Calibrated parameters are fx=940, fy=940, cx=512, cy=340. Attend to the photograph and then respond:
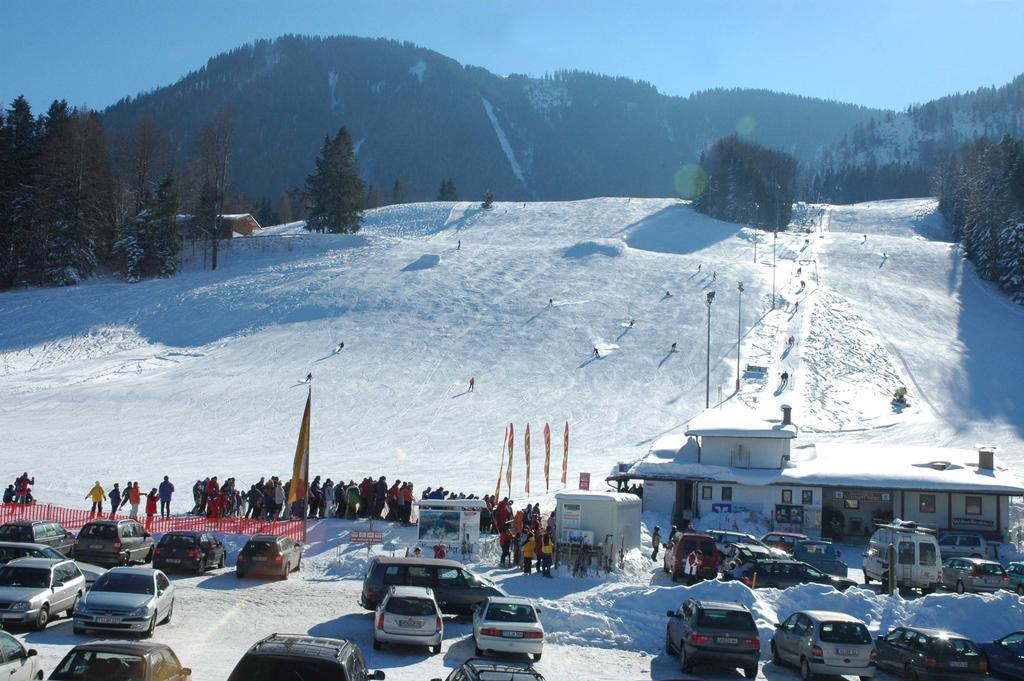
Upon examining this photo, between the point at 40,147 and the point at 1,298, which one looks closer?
the point at 1,298

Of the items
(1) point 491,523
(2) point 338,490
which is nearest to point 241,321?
(2) point 338,490

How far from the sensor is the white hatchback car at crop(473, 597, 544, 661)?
1503 cm

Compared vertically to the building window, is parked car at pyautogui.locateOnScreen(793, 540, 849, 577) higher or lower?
lower

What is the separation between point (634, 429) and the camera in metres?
45.4

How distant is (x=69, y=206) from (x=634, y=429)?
171 ft

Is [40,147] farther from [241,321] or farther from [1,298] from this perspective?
[241,321]

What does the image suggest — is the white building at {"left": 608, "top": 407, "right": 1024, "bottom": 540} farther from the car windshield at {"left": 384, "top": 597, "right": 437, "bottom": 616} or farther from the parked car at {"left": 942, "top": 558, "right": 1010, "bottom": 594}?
the car windshield at {"left": 384, "top": 597, "right": 437, "bottom": 616}

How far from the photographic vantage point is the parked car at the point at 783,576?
2180 cm

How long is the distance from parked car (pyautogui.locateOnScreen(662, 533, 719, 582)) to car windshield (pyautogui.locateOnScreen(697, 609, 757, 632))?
296 inches

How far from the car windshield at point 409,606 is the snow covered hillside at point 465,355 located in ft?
65.4

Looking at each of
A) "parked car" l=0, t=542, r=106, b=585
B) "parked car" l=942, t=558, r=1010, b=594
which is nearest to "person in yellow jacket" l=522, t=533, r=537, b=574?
"parked car" l=0, t=542, r=106, b=585

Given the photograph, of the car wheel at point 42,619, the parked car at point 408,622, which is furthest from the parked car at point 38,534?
the parked car at point 408,622

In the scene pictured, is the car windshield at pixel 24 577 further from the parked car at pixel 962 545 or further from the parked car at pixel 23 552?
the parked car at pixel 962 545

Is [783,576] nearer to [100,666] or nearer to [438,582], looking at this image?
[438,582]
